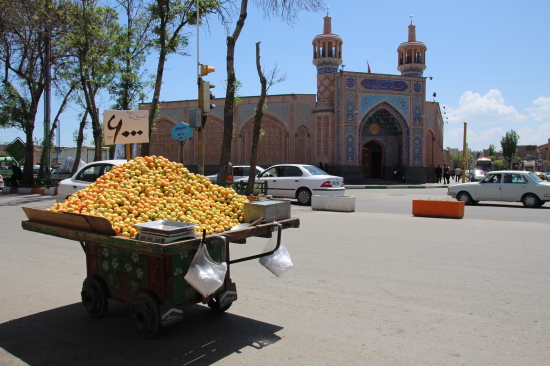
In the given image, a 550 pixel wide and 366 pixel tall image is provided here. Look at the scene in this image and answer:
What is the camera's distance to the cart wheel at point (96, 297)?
4.38 meters

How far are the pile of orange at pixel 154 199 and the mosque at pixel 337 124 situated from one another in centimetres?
2775

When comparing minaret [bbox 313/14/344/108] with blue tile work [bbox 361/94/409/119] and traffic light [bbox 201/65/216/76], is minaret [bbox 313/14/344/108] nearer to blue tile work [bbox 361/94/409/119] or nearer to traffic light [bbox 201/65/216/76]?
blue tile work [bbox 361/94/409/119]

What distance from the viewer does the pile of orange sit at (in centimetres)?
416

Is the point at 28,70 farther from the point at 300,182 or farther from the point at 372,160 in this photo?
the point at 372,160

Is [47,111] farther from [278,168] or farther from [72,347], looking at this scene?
[72,347]

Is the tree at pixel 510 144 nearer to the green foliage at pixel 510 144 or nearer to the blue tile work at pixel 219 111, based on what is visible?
the green foliage at pixel 510 144

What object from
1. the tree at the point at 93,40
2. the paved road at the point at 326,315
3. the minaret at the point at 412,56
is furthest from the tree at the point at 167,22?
the minaret at the point at 412,56

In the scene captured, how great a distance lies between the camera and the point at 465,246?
8.16m

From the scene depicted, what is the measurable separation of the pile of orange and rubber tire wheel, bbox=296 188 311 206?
11306mm

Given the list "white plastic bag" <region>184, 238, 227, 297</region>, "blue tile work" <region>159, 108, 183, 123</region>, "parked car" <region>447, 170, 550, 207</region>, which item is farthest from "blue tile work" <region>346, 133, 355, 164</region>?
"white plastic bag" <region>184, 238, 227, 297</region>

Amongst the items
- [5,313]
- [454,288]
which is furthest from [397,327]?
[5,313]

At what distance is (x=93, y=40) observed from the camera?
20.8 metres

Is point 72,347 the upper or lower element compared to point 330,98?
lower

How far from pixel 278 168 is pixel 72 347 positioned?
1395cm
